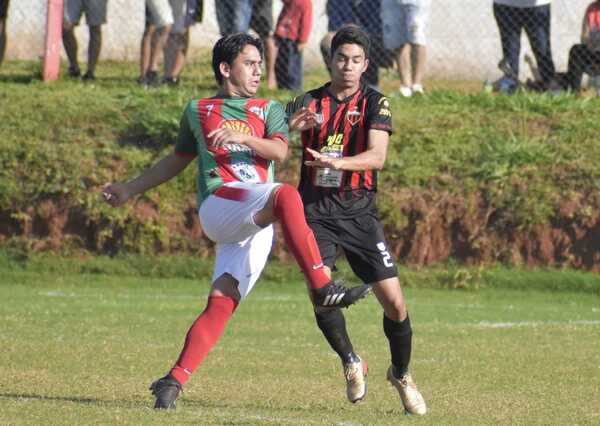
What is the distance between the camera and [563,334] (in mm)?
11531

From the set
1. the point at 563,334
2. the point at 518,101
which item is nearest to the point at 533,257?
the point at 518,101

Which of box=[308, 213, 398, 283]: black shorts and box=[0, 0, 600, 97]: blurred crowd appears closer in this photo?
box=[308, 213, 398, 283]: black shorts

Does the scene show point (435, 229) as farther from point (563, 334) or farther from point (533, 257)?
point (563, 334)

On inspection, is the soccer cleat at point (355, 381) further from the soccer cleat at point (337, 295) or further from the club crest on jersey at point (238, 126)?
the club crest on jersey at point (238, 126)

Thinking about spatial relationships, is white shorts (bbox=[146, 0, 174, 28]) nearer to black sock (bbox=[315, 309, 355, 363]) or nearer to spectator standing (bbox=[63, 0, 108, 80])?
spectator standing (bbox=[63, 0, 108, 80])

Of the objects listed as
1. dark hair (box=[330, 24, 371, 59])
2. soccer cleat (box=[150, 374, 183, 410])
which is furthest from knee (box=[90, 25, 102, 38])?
soccer cleat (box=[150, 374, 183, 410])

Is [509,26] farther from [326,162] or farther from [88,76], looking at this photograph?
[326,162]

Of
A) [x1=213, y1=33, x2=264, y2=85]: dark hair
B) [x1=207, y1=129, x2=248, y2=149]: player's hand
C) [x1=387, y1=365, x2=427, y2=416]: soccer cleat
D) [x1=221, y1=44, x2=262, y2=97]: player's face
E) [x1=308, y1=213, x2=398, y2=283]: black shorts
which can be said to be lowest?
[x1=387, y1=365, x2=427, y2=416]: soccer cleat

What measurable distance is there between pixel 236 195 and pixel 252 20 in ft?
35.5

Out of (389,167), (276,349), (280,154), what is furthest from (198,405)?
(389,167)

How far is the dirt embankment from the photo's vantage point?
51.1 ft

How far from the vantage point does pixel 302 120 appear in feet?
24.6

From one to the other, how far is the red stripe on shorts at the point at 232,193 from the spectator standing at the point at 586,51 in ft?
35.9

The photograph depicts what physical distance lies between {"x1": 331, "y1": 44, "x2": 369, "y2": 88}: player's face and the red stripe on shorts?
3.78 ft
